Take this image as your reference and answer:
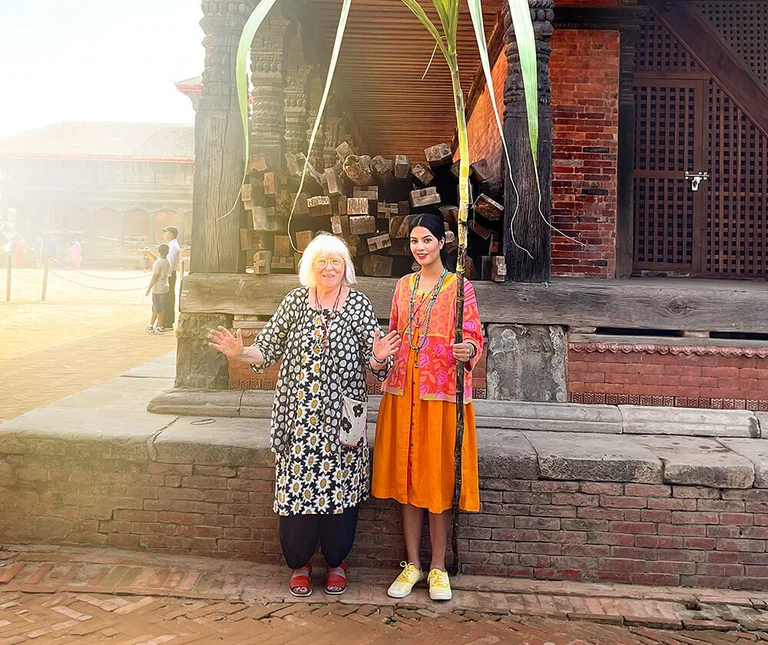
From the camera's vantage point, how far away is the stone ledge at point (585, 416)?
3945mm

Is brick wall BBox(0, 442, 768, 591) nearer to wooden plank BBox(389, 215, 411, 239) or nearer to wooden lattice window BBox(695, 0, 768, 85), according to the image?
wooden plank BBox(389, 215, 411, 239)

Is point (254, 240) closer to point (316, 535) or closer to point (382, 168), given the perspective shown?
point (382, 168)

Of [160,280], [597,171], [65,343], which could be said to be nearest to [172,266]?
[160,280]

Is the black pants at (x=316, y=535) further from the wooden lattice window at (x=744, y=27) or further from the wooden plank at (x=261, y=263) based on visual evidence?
the wooden lattice window at (x=744, y=27)

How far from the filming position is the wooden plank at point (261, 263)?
13.8 ft

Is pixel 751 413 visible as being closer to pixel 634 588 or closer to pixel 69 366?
pixel 634 588

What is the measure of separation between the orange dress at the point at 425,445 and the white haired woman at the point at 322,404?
0.15m

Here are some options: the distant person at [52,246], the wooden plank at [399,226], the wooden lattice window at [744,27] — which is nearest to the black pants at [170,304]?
the wooden plank at [399,226]

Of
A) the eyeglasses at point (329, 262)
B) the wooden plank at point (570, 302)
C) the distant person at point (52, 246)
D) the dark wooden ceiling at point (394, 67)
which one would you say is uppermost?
the distant person at point (52, 246)

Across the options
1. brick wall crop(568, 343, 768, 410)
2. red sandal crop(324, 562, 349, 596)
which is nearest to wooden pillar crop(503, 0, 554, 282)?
brick wall crop(568, 343, 768, 410)

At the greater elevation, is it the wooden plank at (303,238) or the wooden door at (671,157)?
the wooden door at (671,157)

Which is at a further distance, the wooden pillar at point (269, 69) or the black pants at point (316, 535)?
the wooden pillar at point (269, 69)

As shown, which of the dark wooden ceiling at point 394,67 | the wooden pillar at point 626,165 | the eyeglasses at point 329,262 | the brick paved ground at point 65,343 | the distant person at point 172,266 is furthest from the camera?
the distant person at point 172,266

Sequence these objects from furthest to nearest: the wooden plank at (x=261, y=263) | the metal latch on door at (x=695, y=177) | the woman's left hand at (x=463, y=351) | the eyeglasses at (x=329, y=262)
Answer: the metal latch on door at (x=695, y=177) < the wooden plank at (x=261, y=263) < the eyeglasses at (x=329, y=262) < the woman's left hand at (x=463, y=351)
